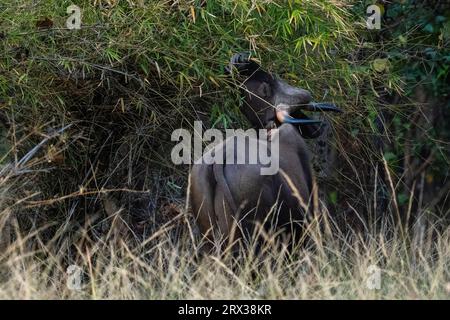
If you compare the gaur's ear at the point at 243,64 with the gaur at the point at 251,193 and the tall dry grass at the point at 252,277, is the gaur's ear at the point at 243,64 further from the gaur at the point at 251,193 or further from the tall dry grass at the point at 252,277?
the tall dry grass at the point at 252,277

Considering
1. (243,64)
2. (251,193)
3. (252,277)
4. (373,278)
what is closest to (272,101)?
(243,64)

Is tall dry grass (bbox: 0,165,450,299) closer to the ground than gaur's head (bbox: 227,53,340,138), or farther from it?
closer to the ground

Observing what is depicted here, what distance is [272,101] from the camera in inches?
211

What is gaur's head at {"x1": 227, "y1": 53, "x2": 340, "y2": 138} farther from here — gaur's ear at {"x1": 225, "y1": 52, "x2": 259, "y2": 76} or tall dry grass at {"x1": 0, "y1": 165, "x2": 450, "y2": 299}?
tall dry grass at {"x1": 0, "y1": 165, "x2": 450, "y2": 299}

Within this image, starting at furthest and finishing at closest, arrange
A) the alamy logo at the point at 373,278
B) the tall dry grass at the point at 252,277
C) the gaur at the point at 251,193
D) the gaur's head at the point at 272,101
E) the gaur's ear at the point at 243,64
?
1. the gaur's ear at the point at 243,64
2. the gaur's head at the point at 272,101
3. the gaur at the point at 251,193
4. the alamy logo at the point at 373,278
5. the tall dry grass at the point at 252,277

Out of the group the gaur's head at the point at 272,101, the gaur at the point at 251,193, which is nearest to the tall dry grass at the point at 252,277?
the gaur at the point at 251,193

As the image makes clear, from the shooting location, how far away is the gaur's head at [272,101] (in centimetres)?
531

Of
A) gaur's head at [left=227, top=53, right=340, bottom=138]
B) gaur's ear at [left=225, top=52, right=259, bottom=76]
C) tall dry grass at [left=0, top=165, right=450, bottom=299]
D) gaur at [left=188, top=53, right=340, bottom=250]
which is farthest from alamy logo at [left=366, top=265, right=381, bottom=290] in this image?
gaur's ear at [left=225, top=52, right=259, bottom=76]

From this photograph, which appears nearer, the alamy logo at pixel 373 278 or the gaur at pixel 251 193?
the alamy logo at pixel 373 278

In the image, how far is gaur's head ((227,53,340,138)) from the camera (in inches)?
209

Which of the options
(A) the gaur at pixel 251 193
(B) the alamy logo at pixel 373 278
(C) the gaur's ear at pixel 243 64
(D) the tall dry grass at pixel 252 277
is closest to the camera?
(D) the tall dry grass at pixel 252 277

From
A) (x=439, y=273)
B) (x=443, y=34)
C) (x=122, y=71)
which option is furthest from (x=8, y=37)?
(x=443, y=34)

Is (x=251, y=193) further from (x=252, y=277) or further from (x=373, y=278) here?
(x=373, y=278)
